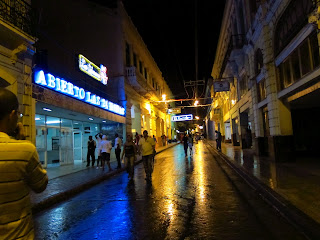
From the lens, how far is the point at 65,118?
16.0 meters

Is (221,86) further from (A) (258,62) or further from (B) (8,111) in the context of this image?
(B) (8,111)

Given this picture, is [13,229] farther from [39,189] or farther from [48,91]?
[48,91]

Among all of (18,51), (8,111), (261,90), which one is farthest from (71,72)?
(8,111)

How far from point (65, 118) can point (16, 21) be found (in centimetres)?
768

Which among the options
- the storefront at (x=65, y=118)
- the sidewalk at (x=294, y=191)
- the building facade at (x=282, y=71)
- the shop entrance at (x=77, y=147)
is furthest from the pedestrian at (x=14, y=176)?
the shop entrance at (x=77, y=147)

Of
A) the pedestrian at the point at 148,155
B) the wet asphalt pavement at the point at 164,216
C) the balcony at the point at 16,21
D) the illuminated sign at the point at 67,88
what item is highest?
the balcony at the point at 16,21

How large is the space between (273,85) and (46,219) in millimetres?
11249

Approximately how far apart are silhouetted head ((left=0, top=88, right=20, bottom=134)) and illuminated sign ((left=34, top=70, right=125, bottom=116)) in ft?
31.3

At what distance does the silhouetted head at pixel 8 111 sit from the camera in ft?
5.55

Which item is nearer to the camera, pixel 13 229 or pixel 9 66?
pixel 13 229

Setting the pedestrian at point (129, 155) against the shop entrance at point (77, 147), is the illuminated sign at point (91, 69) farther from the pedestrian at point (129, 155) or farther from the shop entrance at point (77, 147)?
the pedestrian at point (129, 155)

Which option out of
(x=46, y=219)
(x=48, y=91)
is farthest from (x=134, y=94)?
(x=46, y=219)

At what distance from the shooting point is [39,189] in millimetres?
1829

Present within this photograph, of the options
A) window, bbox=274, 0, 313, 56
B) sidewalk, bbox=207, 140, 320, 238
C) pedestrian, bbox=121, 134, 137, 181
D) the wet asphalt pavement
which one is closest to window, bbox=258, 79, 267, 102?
window, bbox=274, 0, 313, 56
